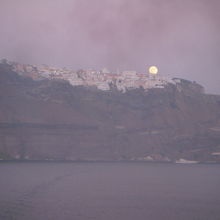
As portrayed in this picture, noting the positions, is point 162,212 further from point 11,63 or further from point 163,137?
point 11,63

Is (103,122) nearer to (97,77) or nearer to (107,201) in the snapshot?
(97,77)

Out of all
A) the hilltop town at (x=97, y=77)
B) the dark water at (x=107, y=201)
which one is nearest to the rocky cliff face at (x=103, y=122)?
the hilltop town at (x=97, y=77)

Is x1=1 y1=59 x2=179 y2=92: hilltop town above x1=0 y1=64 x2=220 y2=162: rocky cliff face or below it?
above

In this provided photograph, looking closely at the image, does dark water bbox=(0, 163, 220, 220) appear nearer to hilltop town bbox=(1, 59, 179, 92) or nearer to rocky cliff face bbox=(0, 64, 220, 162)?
rocky cliff face bbox=(0, 64, 220, 162)

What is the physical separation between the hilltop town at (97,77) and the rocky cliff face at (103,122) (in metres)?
4.27

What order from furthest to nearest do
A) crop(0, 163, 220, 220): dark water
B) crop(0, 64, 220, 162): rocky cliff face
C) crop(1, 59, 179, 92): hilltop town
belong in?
crop(1, 59, 179, 92): hilltop town < crop(0, 64, 220, 162): rocky cliff face < crop(0, 163, 220, 220): dark water

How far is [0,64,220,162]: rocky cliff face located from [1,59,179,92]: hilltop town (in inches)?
168

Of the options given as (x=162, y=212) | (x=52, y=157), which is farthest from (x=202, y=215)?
(x=52, y=157)

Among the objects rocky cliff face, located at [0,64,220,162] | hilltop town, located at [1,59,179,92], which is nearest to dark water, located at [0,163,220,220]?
rocky cliff face, located at [0,64,220,162]

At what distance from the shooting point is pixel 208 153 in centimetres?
10719

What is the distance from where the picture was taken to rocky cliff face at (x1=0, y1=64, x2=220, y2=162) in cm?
10544

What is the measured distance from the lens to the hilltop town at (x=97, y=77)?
134m

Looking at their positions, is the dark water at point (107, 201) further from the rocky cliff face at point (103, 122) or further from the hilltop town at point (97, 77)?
the hilltop town at point (97, 77)

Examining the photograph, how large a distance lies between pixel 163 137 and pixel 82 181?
67465mm
